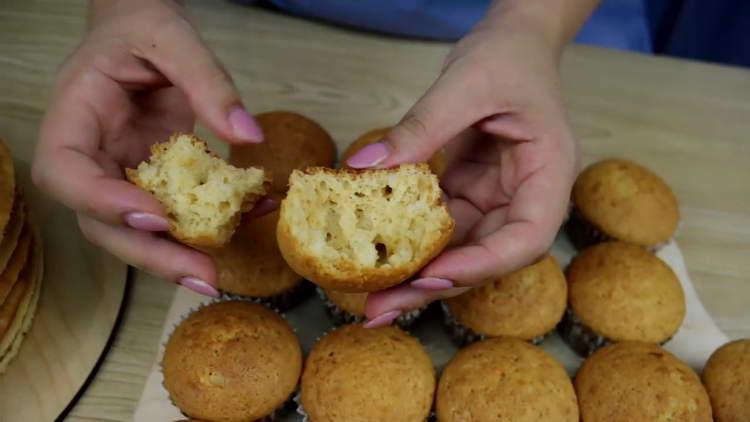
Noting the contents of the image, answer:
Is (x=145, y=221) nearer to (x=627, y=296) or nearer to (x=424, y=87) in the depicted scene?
(x=627, y=296)

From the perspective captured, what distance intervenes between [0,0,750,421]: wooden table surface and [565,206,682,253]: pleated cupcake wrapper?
22cm

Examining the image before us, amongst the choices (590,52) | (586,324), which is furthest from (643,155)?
(586,324)

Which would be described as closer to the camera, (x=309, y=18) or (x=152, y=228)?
(x=152, y=228)

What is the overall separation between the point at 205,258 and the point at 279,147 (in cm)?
79

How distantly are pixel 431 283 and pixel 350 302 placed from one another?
56cm

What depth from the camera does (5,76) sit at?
8.20 ft

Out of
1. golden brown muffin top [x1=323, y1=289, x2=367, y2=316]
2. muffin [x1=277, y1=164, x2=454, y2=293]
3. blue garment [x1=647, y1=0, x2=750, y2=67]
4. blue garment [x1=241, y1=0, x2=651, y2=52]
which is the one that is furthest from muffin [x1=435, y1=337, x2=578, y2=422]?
blue garment [x1=647, y1=0, x2=750, y2=67]

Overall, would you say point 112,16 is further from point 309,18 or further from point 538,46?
point 309,18

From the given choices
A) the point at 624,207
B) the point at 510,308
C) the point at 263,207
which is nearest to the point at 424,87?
the point at 624,207

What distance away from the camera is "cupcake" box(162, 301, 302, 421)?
1732mm

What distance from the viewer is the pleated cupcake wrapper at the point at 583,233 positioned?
2.29m

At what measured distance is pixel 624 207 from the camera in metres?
2.26

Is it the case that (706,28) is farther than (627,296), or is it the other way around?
(706,28)

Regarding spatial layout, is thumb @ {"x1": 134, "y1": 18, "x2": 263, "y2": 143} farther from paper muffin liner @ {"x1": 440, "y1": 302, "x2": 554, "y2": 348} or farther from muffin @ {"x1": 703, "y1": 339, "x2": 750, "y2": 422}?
muffin @ {"x1": 703, "y1": 339, "x2": 750, "y2": 422}
